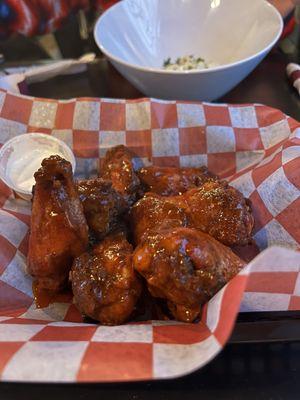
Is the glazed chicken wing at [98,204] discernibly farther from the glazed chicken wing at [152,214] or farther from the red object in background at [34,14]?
the red object in background at [34,14]

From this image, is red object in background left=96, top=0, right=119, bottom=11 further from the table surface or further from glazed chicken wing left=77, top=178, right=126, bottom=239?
the table surface

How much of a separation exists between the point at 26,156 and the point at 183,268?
959mm

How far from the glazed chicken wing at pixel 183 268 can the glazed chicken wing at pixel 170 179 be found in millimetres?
458

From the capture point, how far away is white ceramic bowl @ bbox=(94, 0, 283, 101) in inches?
91.2

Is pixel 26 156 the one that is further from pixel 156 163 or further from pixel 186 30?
pixel 186 30

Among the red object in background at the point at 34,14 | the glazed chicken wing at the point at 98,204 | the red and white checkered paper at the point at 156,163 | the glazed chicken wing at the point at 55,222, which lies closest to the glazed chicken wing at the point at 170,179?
the red and white checkered paper at the point at 156,163

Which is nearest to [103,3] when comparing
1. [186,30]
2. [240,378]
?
[186,30]

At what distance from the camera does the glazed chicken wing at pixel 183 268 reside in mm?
1145

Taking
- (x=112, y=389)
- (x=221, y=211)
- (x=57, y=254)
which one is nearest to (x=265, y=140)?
(x=221, y=211)

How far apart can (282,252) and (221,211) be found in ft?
1.21

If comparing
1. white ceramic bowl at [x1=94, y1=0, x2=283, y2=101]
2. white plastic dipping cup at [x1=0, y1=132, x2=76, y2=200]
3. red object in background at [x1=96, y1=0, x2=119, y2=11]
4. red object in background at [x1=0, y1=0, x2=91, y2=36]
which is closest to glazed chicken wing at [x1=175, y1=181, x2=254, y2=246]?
white plastic dipping cup at [x1=0, y1=132, x2=76, y2=200]

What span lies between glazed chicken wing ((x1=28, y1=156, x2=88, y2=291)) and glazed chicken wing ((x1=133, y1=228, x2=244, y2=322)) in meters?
0.21

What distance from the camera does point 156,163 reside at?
1908 mm

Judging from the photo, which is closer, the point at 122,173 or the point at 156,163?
the point at 122,173
